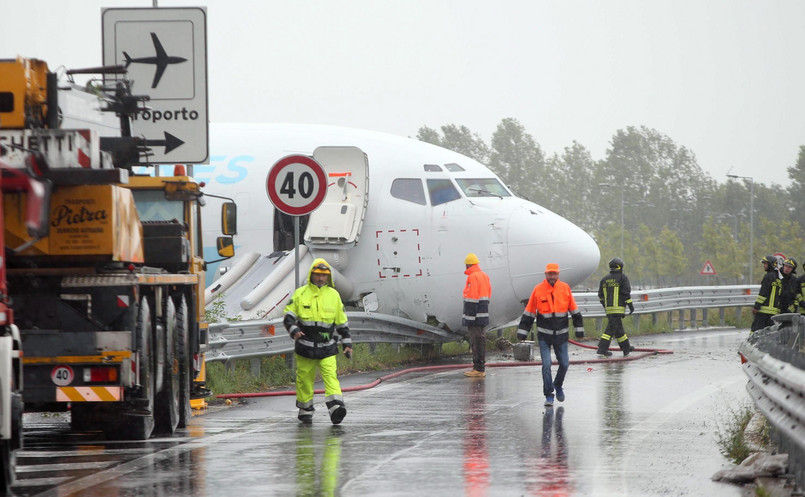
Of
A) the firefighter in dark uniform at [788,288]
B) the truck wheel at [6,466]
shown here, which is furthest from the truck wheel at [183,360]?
the firefighter in dark uniform at [788,288]

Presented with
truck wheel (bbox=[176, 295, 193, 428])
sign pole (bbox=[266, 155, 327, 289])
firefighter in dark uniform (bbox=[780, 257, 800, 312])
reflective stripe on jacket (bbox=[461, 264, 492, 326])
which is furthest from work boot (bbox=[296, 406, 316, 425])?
firefighter in dark uniform (bbox=[780, 257, 800, 312])

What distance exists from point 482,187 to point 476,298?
303 cm

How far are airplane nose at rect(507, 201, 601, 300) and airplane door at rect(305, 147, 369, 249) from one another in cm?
238

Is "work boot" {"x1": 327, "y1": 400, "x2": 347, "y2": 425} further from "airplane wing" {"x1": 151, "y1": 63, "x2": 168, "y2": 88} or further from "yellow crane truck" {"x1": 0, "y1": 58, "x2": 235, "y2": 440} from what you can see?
"airplane wing" {"x1": 151, "y1": 63, "x2": 168, "y2": 88}

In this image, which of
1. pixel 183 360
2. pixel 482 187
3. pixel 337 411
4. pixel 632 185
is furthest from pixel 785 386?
pixel 632 185

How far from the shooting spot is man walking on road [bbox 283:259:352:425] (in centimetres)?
1270

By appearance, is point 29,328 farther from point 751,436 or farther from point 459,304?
point 459,304

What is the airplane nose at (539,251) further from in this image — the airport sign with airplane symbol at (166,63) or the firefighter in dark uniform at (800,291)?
the airport sign with airplane symbol at (166,63)

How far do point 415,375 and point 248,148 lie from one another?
18.5 feet

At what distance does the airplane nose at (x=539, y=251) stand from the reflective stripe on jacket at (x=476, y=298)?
1409 millimetres

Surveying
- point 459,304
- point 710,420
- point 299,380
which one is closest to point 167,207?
point 299,380

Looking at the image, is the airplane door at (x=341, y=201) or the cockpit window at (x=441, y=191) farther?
the cockpit window at (x=441, y=191)

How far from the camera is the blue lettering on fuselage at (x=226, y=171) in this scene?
21.5 meters

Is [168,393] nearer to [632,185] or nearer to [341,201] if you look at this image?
[341,201]
